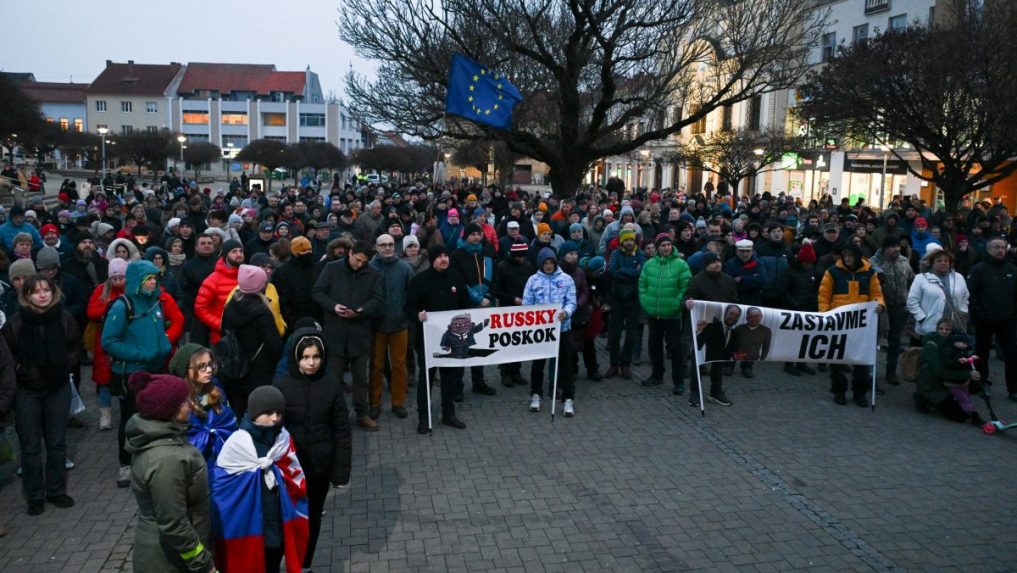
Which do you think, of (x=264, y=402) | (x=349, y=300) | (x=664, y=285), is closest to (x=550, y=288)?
(x=664, y=285)

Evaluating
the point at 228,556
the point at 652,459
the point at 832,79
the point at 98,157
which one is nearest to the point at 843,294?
the point at 652,459

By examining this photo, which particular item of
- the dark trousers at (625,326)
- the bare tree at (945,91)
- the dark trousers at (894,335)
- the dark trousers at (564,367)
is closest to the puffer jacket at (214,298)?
the dark trousers at (564,367)

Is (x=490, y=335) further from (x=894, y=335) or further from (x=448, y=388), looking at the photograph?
(x=894, y=335)

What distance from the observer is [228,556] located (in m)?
4.24

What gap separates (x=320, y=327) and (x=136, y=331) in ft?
4.88

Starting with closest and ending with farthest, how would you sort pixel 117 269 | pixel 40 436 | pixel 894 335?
pixel 40 436, pixel 117 269, pixel 894 335

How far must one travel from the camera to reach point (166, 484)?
12.1 ft

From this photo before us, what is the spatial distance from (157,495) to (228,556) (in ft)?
2.46

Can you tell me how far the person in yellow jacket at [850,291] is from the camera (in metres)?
9.15

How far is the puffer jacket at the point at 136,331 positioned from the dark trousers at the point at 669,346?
5461mm

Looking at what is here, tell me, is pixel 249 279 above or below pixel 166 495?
above

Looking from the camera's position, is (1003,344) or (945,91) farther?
(945,91)

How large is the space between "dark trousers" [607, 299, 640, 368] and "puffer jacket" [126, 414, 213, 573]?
698 cm

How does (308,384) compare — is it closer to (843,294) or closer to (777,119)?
(843,294)
